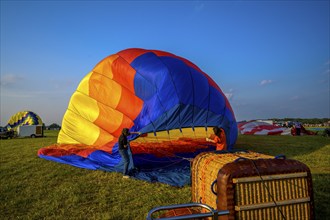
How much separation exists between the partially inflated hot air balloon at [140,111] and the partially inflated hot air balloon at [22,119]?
23.3 m

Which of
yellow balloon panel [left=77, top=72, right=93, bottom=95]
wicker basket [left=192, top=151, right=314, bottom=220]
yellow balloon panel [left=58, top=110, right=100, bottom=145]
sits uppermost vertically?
yellow balloon panel [left=77, top=72, right=93, bottom=95]

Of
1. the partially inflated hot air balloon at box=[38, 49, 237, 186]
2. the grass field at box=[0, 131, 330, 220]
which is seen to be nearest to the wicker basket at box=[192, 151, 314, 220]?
the grass field at box=[0, 131, 330, 220]

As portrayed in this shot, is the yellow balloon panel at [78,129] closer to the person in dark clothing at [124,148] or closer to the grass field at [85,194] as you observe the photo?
the grass field at [85,194]

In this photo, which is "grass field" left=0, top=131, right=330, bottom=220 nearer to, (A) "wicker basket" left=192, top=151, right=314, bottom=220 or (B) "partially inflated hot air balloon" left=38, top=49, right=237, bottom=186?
(B) "partially inflated hot air balloon" left=38, top=49, right=237, bottom=186

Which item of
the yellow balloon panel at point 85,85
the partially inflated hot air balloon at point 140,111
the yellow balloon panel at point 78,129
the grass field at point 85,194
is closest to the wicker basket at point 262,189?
the grass field at point 85,194

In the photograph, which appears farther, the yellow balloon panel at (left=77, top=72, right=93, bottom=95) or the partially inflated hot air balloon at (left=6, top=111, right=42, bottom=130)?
the partially inflated hot air balloon at (left=6, top=111, right=42, bottom=130)

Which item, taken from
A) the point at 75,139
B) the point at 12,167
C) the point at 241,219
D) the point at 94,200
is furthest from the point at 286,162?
the point at 75,139

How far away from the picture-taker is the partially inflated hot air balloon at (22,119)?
99.1ft

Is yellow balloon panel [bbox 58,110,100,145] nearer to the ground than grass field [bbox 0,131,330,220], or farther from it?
farther from it

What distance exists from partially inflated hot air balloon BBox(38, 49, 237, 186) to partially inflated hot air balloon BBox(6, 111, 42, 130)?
23284 mm

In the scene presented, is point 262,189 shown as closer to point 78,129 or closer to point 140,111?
point 140,111

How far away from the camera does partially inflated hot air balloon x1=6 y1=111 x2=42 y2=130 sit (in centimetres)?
3022

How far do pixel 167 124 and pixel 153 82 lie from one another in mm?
1529

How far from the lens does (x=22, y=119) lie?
31.0 metres
